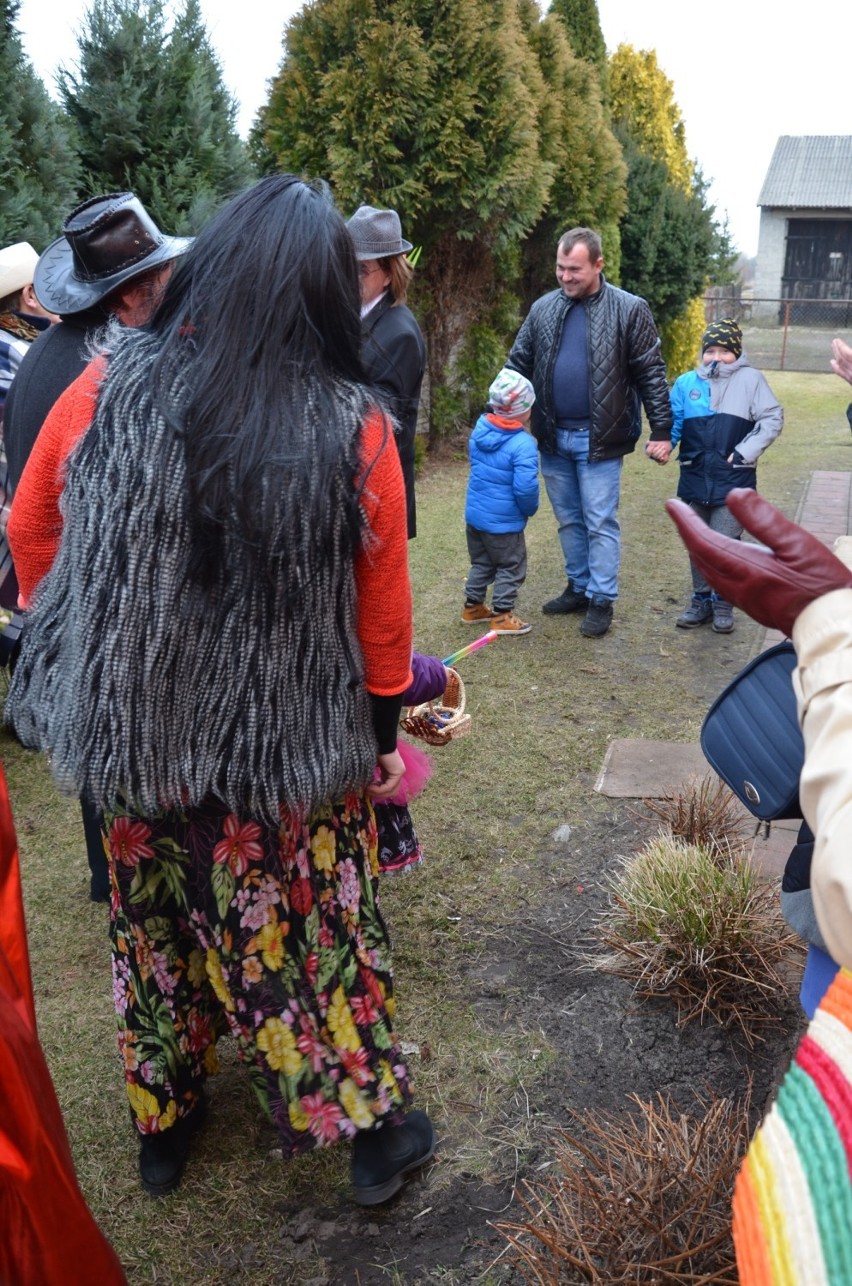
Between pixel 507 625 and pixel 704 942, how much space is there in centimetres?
317

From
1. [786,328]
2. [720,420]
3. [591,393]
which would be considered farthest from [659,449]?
[786,328]

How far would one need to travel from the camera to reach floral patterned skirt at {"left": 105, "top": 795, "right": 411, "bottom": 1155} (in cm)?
194

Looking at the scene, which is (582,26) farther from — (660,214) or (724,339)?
(724,339)

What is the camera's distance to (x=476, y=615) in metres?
5.88

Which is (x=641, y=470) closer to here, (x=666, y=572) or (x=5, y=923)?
(x=666, y=572)

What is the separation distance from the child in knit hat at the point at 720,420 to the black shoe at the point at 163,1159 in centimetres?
399

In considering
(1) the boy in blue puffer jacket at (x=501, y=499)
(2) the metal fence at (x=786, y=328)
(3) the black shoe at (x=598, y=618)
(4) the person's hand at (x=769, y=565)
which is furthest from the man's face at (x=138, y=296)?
(2) the metal fence at (x=786, y=328)

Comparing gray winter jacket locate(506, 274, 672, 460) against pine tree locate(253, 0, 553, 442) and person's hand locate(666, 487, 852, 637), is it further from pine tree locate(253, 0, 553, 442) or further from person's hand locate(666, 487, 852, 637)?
person's hand locate(666, 487, 852, 637)

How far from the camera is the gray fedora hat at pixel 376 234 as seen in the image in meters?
4.18

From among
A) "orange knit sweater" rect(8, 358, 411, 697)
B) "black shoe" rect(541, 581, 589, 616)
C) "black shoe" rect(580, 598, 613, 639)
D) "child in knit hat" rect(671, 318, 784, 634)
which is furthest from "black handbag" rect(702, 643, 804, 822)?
"black shoe" rect(541, 581, 589, 616)

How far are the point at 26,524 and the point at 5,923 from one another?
0.78 metres

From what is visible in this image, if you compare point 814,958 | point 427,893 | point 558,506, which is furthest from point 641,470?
point 814,958

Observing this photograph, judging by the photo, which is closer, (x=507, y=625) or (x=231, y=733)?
(x=231, y=733)

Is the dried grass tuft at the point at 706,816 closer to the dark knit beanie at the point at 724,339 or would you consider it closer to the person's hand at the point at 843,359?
the person's hand at the point at 843,359
